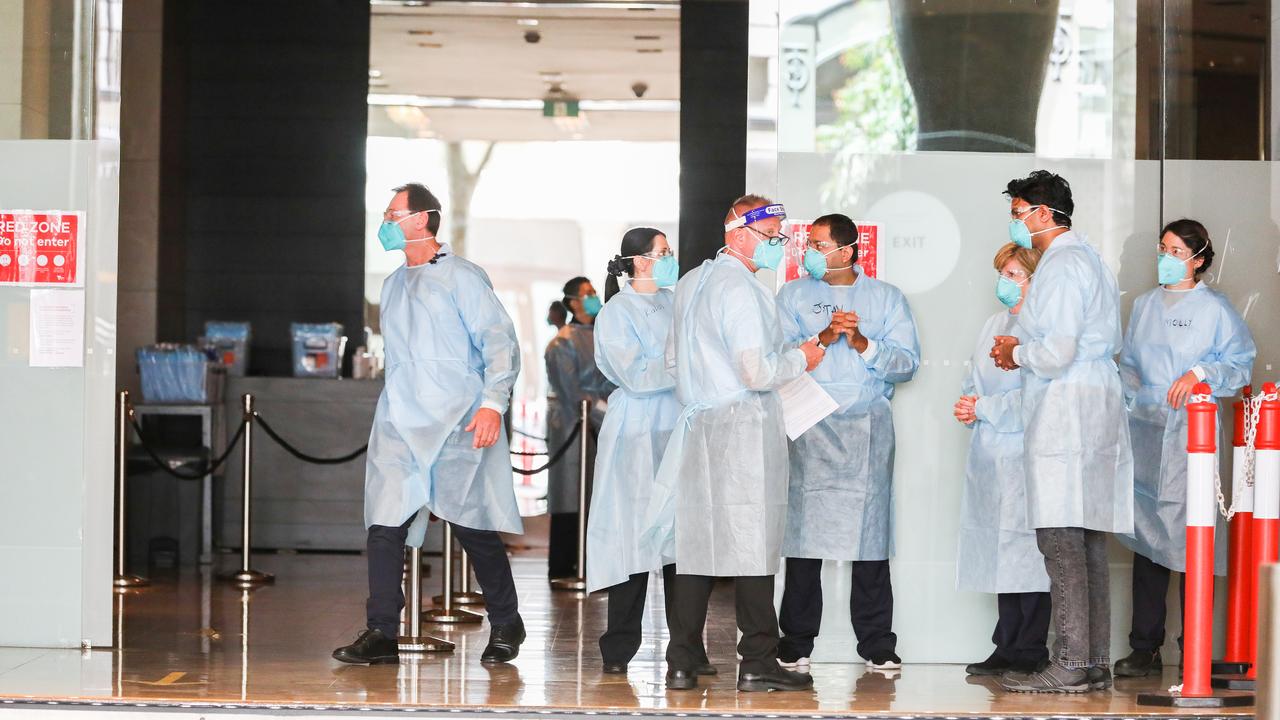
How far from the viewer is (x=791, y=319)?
4848 millimetres

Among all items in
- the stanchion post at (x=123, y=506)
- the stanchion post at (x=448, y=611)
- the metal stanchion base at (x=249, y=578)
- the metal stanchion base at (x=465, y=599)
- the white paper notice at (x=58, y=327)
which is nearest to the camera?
the white paper notice at (x=58, y=327)

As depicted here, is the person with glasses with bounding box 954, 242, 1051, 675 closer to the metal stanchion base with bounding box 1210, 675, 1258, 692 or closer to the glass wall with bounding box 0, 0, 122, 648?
the metal stanchion base with bounding box 1210, 675, 1258, 692

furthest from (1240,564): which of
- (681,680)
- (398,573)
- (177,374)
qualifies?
(177,374)

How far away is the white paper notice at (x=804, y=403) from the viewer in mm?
4547

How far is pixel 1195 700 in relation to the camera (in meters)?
4.24

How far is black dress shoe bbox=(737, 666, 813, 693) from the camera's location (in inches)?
174

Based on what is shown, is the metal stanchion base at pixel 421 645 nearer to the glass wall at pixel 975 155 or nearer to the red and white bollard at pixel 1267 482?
the glass wall at pixel 975 155

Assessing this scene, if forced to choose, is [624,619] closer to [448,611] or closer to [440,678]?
[440,678]

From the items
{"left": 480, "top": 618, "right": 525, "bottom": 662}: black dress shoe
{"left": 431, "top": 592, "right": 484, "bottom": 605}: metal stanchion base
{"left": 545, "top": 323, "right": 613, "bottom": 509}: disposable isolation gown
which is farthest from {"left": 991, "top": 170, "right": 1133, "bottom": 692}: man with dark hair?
{"left": 545, "top": 323, "right": 613, "bottom": 509}: disposable isolation gown

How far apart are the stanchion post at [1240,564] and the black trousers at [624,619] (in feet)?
5.35

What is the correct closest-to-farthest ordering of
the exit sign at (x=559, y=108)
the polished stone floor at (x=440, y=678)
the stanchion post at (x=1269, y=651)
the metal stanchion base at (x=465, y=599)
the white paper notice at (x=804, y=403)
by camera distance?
1. the stanchion post at (x=1269, y=651)
2. the polished stone floor at (x=440, y=678)
3. the white paper notice at (x=804, y=403)
4. the metal stanchion base at (x=465, y=599)
5. the exit sign at (x=559, y=108)

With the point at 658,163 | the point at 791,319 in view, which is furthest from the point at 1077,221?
the point at 658,163

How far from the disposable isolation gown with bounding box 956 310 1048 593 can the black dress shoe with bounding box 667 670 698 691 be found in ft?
3.17

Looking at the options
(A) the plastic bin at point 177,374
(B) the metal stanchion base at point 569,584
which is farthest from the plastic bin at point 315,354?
(B) the metal stanchion base at point 569,584
